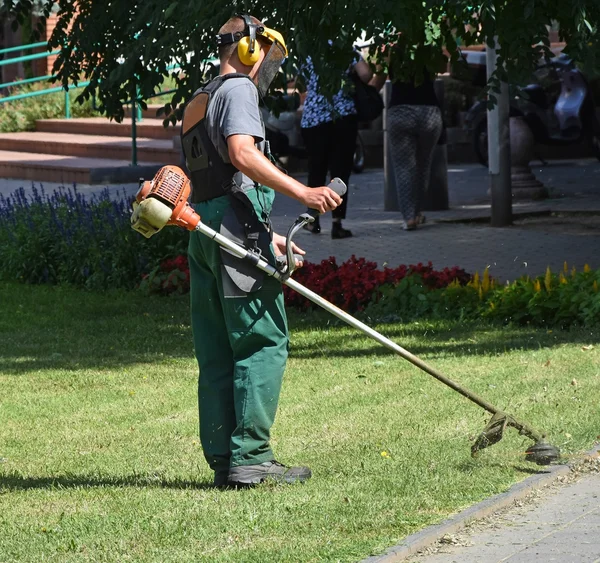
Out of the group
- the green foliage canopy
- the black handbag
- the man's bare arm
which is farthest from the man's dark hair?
the black handbag

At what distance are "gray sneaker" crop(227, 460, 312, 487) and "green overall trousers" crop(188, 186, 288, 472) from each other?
0.10 feet

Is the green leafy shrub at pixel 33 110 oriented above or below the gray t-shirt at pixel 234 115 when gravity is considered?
above

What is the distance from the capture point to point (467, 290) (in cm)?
938

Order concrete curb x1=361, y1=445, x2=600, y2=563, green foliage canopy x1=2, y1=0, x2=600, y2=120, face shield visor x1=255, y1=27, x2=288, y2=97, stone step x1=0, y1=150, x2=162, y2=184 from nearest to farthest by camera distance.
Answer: concrete curb x1=361, y1=445, x2=600, y2=563 → face shield visor x1=255, y1=27, x2=288, y2=97 → green foliage canopy x1=2, y1=0, x2=600, y2=120 → stone step x1=0, y1=150, x2=162, y2=184

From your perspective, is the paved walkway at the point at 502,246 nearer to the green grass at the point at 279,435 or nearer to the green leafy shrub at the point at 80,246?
the green grass at the point at 279,435

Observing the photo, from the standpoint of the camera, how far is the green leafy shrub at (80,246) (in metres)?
11.4

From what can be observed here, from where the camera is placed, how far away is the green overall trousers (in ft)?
16.9

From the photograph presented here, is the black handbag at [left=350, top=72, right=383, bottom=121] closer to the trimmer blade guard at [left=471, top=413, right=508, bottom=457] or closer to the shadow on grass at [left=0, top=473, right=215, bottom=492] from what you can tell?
the trimmer blade guard at [left=471, top=413, right=508, bottom=457]

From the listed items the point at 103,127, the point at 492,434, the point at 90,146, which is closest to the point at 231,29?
the point at 492,434

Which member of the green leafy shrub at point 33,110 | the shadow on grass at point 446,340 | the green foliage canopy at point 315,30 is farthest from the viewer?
the green leafy shrub at point 33,110

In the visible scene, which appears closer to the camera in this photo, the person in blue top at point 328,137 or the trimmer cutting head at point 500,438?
the trimmer cutting head at point 500,438

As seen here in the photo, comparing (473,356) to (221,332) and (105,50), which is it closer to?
(221,332)

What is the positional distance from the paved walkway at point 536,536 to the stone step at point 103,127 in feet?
50.1

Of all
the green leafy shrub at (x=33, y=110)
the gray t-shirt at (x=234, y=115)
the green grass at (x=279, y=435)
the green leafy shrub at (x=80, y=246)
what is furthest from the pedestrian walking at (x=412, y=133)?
the green leafy shrub at (x=33, y=110)
